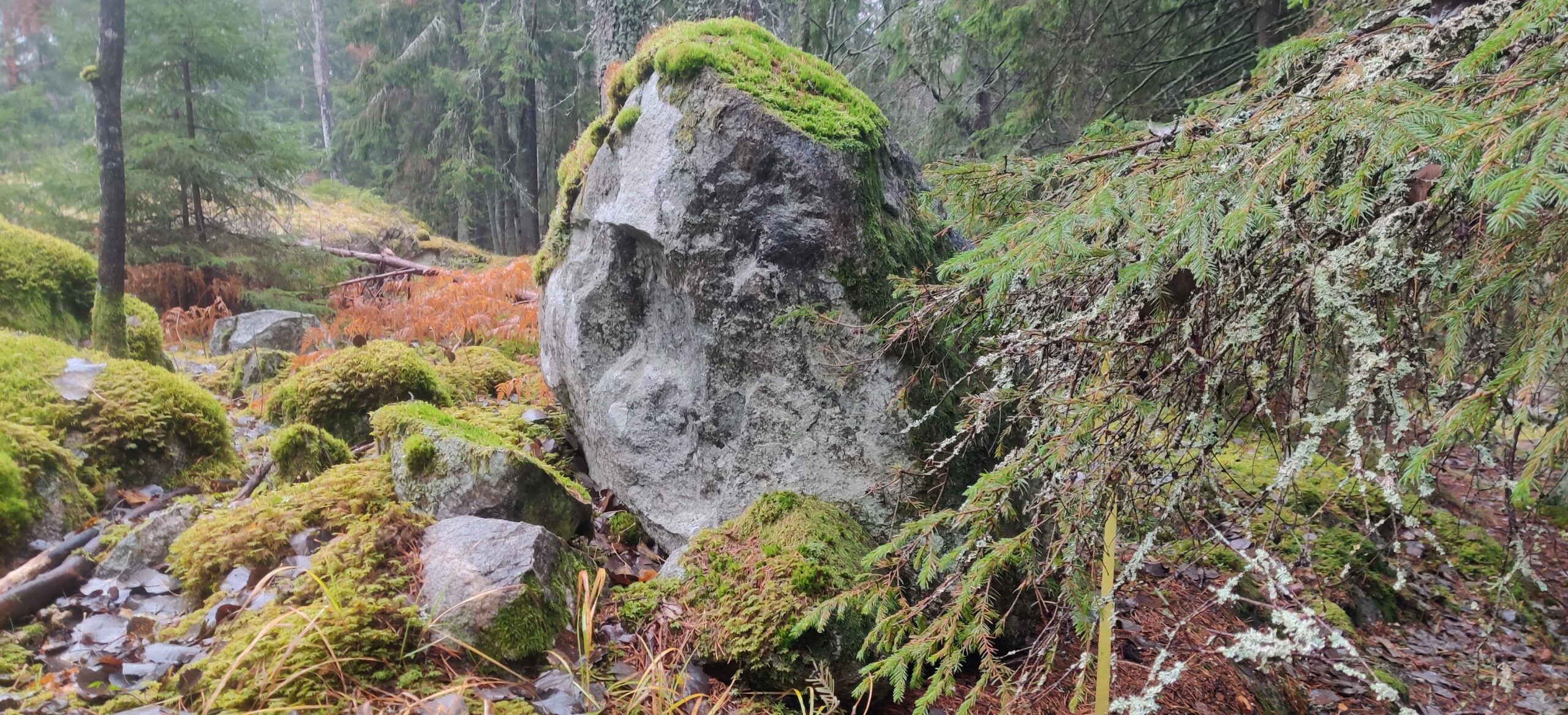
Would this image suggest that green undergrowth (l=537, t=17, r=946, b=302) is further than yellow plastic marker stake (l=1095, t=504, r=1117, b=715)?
Yes

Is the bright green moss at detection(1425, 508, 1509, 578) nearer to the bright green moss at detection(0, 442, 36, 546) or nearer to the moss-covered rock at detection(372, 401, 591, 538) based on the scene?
the moss-covered rock at detection(372, 401, 591, 538)

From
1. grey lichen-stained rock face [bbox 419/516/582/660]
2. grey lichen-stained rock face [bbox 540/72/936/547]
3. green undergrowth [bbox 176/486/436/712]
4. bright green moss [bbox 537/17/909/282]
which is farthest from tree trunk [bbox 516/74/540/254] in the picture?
grey lichen-stained rock face [bbox 419/516/582/660]

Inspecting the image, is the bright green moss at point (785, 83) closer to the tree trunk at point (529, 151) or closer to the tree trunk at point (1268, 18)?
the tree trunk at point (1268, 18)

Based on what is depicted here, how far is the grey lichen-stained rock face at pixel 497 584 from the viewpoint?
2.29 meters

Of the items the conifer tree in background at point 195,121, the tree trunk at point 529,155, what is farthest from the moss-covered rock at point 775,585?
the tree trunk at point 529,155

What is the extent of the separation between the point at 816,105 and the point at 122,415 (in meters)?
4.19

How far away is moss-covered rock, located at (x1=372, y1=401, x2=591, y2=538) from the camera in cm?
309

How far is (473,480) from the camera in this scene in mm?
3104

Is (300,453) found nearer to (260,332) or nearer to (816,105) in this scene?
(816,105)

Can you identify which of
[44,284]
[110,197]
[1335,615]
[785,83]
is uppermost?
[785,83]

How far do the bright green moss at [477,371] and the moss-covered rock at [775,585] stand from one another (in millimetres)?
3048

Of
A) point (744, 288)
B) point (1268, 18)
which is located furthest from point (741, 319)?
point (1268, 18)

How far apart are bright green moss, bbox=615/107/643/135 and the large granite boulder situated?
10 mm

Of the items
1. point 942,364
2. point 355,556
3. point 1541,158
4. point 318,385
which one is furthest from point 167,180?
point 1541,158
